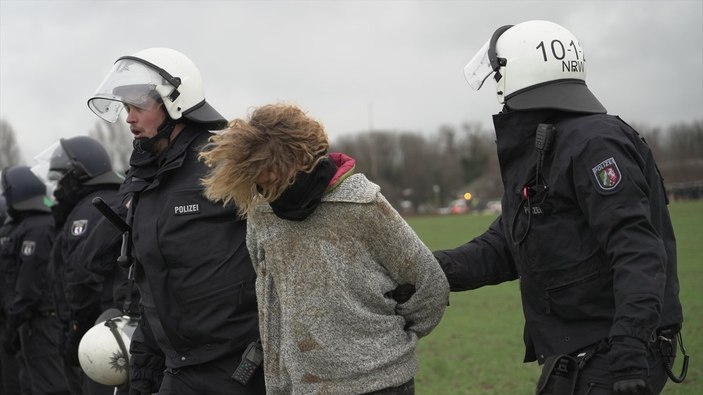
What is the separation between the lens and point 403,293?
3.96 meters

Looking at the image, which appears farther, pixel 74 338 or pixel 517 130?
pixel 74 338

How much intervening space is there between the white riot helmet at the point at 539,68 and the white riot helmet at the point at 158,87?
1.75 meters

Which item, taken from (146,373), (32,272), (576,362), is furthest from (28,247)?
(576,362)

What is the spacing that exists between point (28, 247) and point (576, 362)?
676 cm

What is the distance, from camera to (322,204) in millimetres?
3818

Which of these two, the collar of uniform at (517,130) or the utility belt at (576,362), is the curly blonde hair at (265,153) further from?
the utility belt at (576,362)

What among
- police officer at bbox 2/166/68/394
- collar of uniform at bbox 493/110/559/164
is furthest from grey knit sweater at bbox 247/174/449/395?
police officer at bbox 2/166/68/394

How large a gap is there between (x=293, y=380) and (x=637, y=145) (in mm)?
1831

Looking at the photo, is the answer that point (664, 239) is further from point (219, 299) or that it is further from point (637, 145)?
point (219, 299)

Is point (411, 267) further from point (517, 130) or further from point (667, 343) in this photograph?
point (667, 343)

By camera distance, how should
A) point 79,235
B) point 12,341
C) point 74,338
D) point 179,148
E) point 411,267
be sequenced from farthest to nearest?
point 12,341 < point 74,338 < point 79,235 < point 179,148 < point 411,267

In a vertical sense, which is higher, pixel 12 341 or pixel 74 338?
pixel 74 338

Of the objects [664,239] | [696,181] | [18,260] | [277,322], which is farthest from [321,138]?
[696,181]

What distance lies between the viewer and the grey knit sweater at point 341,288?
375 cm
